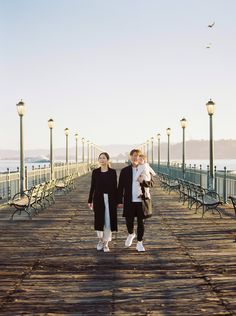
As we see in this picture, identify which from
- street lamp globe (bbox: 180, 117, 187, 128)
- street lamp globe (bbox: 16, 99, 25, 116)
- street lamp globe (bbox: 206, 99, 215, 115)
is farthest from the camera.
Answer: street lamp globe (bbox: 180, 117, 187, 128)

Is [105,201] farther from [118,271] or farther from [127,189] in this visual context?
[118,271]

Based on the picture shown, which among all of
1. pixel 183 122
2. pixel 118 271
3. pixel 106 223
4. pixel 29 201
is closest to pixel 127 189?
pixel 106 223

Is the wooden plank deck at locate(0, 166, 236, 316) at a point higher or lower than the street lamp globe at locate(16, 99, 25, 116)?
lower

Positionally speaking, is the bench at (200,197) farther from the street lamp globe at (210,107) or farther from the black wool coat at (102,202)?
the black wool coat at (102,202)

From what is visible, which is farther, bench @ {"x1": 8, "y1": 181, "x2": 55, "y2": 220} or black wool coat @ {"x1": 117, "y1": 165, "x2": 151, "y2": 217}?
bench @ {"x1": 8, "y1": 181, "x2": 55, "y2": 220}

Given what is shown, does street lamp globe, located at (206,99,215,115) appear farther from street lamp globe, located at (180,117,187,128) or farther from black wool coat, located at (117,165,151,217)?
black wool coat, located at (117,165,151,217)

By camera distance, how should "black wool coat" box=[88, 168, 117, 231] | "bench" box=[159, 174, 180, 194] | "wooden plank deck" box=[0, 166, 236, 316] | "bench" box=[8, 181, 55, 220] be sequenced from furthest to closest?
"bench" box=[159, 174, 180, 194] → "bench" box=[8, 181, 55, 220] → "black wool coat" box=[88, 168, 117, 231] → "wooden plank deck" box=[0, 166, 236, 316]

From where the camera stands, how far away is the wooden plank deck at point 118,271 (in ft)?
18.9

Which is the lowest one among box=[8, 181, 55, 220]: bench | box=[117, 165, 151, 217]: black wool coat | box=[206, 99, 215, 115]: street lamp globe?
box=[8, 181, 55, 220]: bench

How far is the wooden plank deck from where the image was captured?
5773 mm

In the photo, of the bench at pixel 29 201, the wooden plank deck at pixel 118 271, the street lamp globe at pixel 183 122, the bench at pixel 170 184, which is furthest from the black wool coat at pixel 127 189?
the street lamp globe at pixel 183 122

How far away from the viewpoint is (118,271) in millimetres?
7543

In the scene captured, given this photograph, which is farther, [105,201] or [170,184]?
[170,184]

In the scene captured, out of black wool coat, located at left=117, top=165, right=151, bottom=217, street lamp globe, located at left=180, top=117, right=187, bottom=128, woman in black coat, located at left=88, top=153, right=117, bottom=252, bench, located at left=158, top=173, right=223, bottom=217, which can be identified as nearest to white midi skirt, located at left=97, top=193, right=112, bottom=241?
woman in black coat, located at left=88, top=153, right=117, bottom=252
